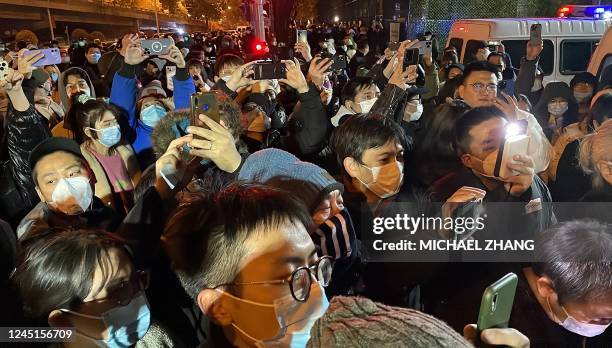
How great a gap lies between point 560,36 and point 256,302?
848cm

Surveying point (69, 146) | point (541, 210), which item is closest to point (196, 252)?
point (69, 146)

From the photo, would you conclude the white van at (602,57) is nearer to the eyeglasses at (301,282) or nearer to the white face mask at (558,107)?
the white face mask at (558,107)

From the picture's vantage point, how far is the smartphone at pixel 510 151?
2.15m

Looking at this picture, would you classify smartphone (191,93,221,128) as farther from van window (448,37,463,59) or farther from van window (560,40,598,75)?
van window (560,40,598,75)

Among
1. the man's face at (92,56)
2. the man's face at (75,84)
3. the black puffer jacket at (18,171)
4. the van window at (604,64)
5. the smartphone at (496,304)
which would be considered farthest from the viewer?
the man's face at (92,56)

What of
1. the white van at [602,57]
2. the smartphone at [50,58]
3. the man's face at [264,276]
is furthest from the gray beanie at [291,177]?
the white van at [602,57]

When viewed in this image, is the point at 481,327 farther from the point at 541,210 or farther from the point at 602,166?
the point at 602,166

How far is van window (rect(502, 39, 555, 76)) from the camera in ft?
26.5

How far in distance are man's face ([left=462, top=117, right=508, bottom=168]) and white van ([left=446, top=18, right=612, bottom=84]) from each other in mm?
6370

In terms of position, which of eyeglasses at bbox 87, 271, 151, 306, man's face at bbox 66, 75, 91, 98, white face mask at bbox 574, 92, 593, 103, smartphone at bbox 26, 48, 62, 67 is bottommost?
eyeglasses at bbox 87, 271, 151, 306

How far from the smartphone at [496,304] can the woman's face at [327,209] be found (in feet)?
3.44

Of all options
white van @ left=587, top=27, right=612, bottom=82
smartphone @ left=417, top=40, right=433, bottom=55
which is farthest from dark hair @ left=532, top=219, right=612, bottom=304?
white van @ left=587, top=27, right=612, bottom=82

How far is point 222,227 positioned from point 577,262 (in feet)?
3.85

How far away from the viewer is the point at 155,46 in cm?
380
